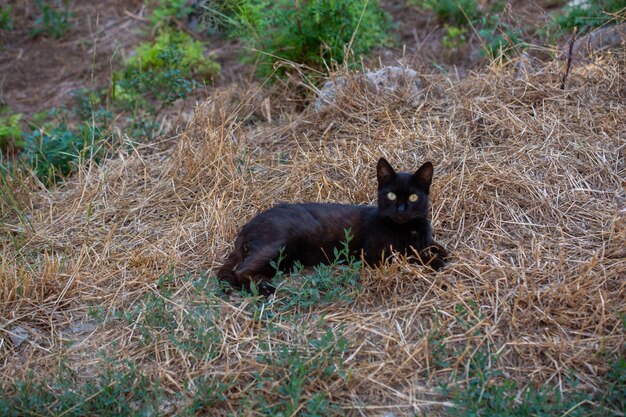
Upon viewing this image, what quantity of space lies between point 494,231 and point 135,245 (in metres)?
2.35

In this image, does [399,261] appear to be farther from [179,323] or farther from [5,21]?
[5,21]

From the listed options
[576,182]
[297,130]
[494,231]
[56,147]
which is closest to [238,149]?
[297,130]

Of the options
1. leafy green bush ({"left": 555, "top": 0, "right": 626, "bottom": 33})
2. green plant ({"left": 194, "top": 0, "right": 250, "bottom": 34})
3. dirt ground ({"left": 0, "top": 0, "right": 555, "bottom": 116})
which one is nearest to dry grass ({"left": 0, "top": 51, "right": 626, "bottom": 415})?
green plant ({"left": 194, "top": 0, "right": 250, "bottom": 34})

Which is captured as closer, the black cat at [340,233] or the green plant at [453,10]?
the black cat at [340,233]

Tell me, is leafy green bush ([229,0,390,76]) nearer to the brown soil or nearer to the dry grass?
the dry grass

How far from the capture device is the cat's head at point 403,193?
4.10 meters

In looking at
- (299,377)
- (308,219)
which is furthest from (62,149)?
(299,377)

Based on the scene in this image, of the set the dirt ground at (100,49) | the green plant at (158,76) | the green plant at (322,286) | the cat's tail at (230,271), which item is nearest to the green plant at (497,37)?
the dirt ground at (100,49)

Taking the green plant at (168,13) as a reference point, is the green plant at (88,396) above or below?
below

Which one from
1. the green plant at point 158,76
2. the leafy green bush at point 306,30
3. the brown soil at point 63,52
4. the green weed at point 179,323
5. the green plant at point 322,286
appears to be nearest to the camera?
the green weed at point 179,323

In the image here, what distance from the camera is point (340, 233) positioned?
4242 millimetres

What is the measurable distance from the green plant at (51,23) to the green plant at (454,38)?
495 cm

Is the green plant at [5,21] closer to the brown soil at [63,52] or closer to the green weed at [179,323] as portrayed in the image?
the brown soil at [63,52]

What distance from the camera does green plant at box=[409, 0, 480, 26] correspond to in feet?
25.7
